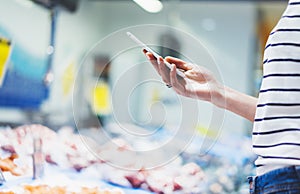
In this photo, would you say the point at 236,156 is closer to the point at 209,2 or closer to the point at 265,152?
the point at 265,152

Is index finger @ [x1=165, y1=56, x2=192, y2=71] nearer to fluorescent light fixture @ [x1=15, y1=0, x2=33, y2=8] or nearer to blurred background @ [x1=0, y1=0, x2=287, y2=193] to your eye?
blurred background @ [x1=0, y1=0, x2=287, y2=193]

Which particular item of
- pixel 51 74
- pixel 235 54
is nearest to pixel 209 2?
pixel 235 54

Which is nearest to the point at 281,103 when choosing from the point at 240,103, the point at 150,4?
the point at 240,103

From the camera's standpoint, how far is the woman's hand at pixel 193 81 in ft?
3.38

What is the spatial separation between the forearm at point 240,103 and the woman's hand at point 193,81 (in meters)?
0.01

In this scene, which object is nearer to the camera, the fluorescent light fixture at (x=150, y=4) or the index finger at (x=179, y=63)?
the index finger at (x=179, y=63)

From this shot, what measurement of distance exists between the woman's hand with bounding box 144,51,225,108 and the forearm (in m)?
0.01

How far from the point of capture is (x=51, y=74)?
2.04m

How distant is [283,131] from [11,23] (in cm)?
111

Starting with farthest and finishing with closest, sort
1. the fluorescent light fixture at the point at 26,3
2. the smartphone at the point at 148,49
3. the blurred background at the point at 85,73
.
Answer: the fluorescent light fixture at the point at 26,3 < the blurred background at the point at 85,73 < the smartphone at the point at 148,49

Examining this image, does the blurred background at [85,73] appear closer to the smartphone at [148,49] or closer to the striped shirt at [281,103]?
the smartphone at [148,49]

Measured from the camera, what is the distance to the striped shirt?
0.86 m

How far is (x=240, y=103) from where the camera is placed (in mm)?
1043

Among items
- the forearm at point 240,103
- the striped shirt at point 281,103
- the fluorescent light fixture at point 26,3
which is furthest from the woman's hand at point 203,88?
the fluorescent light fixture at point 26,3
